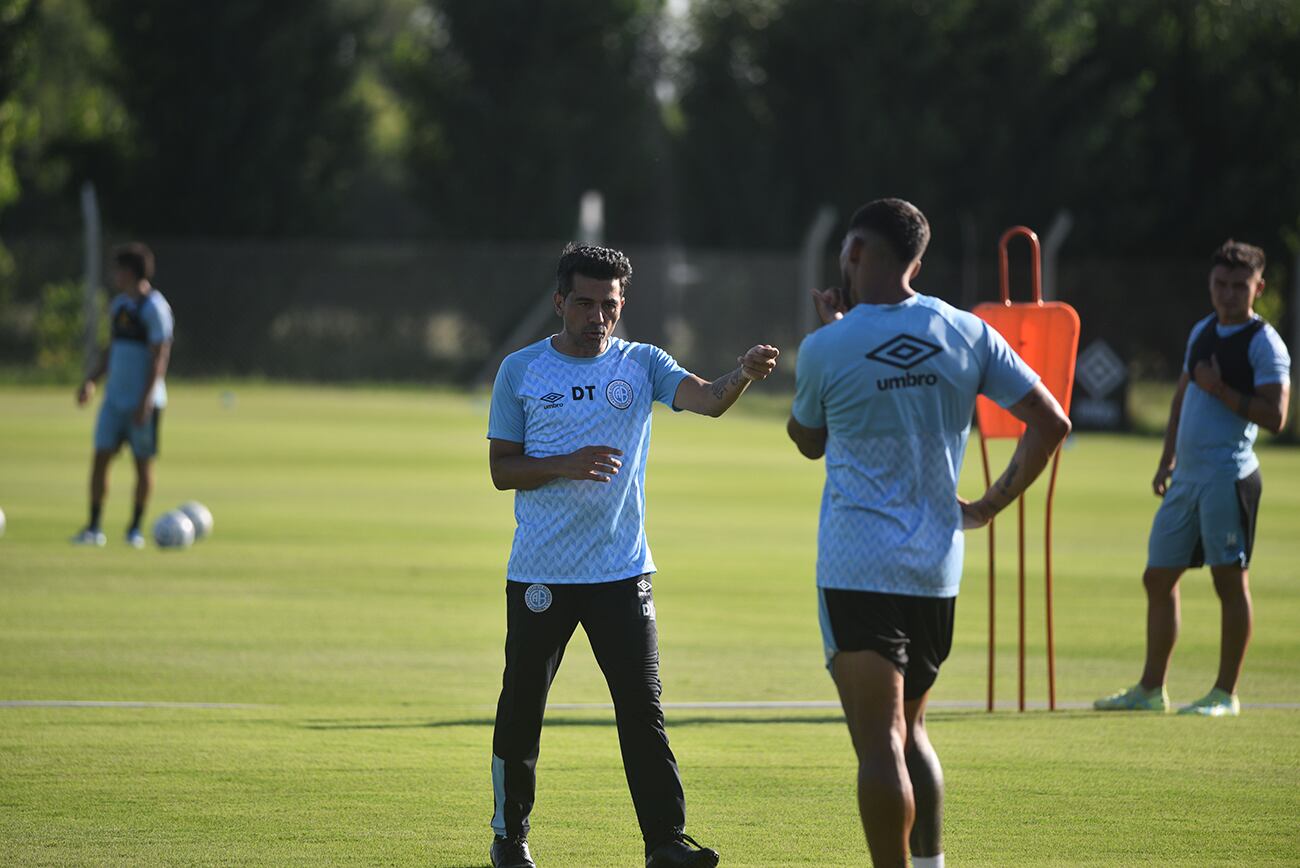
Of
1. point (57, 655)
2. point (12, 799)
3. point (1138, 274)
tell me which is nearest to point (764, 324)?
point (1138, 274)

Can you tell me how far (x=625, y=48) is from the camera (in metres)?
49.0

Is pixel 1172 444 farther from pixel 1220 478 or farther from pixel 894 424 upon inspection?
pixel 894 424

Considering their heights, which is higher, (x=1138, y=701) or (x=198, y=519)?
(x=198, y=519)

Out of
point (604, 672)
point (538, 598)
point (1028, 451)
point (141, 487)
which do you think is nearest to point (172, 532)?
point (141, 487)

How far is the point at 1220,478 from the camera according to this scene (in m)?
8.62

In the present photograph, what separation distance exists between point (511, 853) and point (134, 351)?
31.7ft

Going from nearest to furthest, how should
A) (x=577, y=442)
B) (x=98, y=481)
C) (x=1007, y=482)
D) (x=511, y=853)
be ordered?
(x=1007, y=482) < (x=511, y=853) < (x=577, y=442) < (x=98, y=481)

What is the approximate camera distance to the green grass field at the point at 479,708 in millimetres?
6406

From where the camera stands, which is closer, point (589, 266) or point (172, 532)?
point (589, 266)

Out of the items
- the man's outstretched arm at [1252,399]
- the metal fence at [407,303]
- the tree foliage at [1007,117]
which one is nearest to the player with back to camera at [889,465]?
the man's outstretched arm at [1252,399]

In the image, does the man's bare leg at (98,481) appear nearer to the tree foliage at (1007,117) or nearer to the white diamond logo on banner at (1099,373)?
the white diamond logo on banner at (1099,373)

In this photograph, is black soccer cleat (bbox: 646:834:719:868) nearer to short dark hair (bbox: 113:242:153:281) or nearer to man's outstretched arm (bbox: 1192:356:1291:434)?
man's outstretched arm (bbox: 1192:356:1291:434)

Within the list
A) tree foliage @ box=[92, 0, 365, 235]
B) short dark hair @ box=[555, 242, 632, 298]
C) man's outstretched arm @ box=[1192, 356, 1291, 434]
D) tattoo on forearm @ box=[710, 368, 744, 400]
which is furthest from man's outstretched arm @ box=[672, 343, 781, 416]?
tree foliage @ box=[92, 0, 365, 235]

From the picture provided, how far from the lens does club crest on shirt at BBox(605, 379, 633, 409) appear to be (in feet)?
19.9
